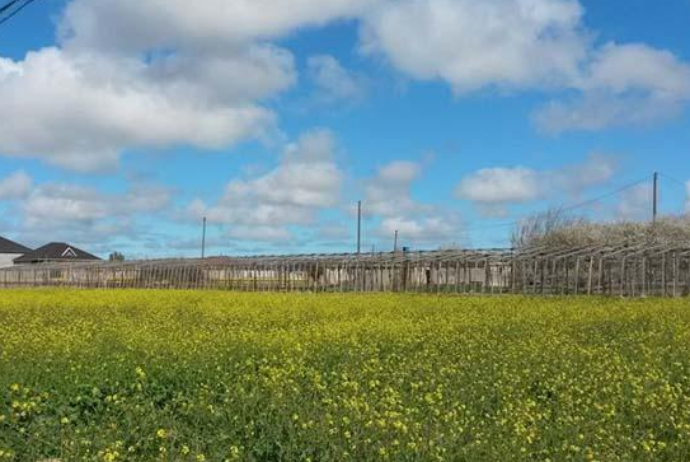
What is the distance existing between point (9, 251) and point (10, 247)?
86cm

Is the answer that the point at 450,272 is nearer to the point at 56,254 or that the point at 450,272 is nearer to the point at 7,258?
the point at 56,254

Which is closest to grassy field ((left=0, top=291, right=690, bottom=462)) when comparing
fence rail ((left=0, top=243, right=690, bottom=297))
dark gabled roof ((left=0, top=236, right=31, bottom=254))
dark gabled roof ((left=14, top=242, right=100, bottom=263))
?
fence rail ((left=0, top=243, right=690, bottom=297))

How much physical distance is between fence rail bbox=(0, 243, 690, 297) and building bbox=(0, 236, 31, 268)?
128 feet

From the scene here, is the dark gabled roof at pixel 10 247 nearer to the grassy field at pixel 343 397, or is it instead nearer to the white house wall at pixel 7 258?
the white house wall at pixel 7 258

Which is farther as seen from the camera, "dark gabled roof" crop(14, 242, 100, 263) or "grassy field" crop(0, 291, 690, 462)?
"dark gabled roof" crop(14, 242, 100, 263)

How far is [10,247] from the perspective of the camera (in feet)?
304

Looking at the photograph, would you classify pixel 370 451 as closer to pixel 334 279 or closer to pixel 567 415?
pixel 567 415

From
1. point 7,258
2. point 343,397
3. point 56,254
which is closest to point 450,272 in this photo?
point 343,397

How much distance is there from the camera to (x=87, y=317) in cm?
1773

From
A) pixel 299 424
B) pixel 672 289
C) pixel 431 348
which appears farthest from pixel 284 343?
pixel 672 289

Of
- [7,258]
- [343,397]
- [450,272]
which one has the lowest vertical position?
[343,397]

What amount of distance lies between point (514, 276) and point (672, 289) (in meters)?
7.33

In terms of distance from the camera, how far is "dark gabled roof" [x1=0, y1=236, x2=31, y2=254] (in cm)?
9147

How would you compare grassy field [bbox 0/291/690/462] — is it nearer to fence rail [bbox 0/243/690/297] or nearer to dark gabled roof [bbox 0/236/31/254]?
fence rail [bbox 0/243/690/297]
